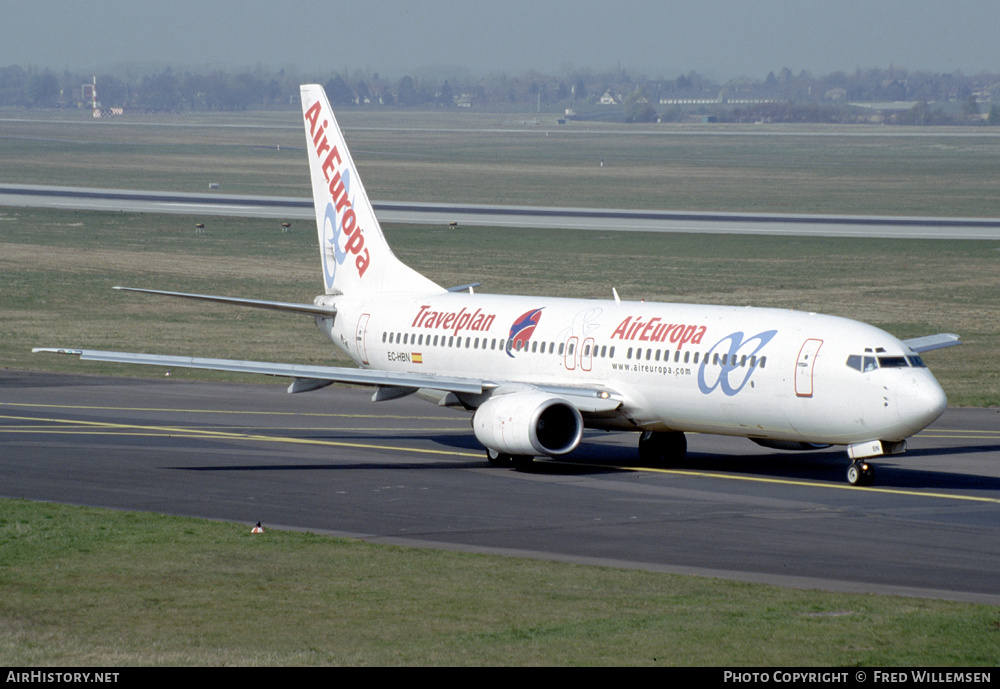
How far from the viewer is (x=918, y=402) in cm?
3266

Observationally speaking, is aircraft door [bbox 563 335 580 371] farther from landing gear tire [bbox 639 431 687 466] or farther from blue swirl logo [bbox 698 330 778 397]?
blue swirl logo [bbox 698 330 778 397]

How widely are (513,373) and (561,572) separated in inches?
625

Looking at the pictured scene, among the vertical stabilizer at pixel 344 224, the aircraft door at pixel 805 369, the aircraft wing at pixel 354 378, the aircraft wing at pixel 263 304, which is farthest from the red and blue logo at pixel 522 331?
the aircraft door at pixel 805 369

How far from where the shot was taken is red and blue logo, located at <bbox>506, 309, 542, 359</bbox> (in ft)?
132

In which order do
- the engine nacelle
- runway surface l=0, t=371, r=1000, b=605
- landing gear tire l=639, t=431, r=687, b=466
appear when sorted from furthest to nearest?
1. landing gear tire l=639, t=431, r=687, b=466
2. the engine nacelle
3. runway surface l=0, t=371, r=1000, b=605

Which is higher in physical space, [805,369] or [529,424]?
[805,369]

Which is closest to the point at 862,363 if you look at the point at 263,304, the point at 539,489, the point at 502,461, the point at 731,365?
the point at 731,365

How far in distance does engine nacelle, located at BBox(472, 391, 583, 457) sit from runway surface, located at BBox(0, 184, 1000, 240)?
7234cm

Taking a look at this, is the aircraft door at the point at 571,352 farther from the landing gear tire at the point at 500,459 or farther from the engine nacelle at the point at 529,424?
the landing gear tire at the point at 500,459

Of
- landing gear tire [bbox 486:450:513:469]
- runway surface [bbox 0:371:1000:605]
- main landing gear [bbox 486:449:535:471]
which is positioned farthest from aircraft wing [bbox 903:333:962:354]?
landing gear tire [bbox 486:450:513:469]

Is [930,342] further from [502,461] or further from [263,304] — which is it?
[263,304]

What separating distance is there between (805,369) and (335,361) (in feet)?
90.8
